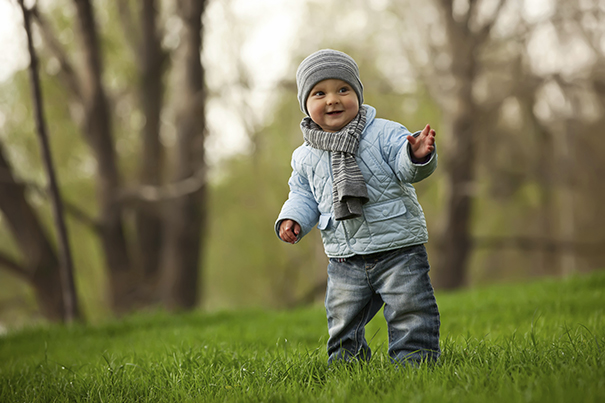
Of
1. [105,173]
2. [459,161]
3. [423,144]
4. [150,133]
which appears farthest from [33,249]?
[423,144]

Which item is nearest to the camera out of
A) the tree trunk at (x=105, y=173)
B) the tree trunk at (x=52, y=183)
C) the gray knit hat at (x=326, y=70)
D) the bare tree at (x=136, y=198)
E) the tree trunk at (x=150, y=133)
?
the gray knit hat at (x=326, y=70)

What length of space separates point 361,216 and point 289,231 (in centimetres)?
35

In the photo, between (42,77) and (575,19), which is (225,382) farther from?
(42,77)

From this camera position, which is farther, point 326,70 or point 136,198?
point 136,198

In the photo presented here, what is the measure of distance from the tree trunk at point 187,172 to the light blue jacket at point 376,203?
6316 millimetres

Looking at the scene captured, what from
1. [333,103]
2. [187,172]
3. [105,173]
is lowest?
[333,103]

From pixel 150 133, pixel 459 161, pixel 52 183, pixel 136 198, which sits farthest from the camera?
pixel 150 133

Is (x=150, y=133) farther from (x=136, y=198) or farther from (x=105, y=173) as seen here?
(x=136, y=198)

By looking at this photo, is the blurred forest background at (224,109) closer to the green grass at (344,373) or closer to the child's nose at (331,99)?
the green grass at (344,373)

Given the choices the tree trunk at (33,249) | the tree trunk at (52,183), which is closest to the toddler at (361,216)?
the tree trunk at (52,183)

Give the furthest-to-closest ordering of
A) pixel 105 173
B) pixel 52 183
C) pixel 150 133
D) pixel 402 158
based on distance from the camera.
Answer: pixel 150 133
pixel 105 173
pixel 52 183
pixel 402 158

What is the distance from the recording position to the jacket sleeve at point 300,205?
263cm

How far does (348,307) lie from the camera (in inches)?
102

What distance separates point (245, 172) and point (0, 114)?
606cm
